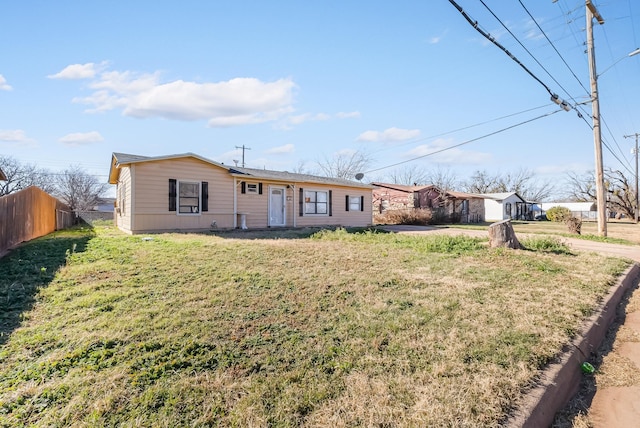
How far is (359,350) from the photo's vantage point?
9.45ft

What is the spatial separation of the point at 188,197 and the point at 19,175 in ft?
119

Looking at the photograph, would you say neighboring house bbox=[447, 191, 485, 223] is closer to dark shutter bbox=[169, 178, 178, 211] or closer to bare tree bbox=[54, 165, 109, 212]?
dark shutter bbox=[169, 178, 178, 211]

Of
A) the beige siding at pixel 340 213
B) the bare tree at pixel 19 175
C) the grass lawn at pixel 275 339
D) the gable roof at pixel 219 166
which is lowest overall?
the grass lawn at pixel 275 339

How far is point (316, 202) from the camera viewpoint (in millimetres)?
16672

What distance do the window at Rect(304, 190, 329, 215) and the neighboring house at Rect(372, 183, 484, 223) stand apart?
700cm

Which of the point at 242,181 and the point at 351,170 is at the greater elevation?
the point at 351,170

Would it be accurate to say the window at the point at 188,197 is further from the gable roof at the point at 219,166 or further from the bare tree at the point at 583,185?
the bare tree at the point at 583,185

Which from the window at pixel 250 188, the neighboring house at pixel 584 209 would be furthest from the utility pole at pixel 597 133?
the neighboring house at pixel 584 209

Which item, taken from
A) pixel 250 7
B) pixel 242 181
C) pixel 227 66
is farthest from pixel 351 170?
pixel 250 7

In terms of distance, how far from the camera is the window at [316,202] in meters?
16.2

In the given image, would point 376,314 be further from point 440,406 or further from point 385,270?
point 385,270

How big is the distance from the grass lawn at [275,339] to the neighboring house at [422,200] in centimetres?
1860

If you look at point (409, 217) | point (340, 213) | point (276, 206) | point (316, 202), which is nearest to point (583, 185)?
point (409, 217)

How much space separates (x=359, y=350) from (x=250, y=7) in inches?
251
